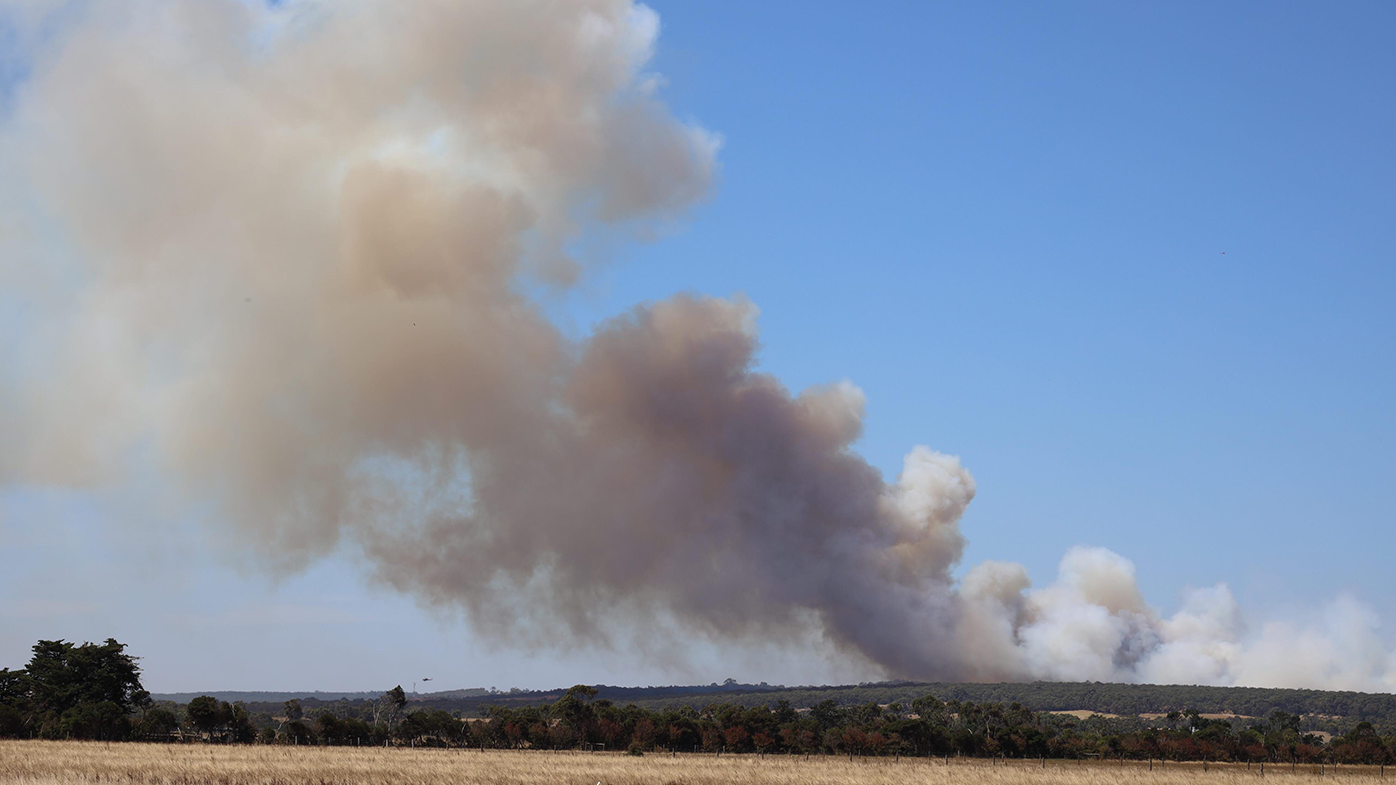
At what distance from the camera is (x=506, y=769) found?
2680 inches

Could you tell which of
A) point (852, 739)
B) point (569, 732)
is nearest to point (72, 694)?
point (569, 732)

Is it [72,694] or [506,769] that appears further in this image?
[72,694]

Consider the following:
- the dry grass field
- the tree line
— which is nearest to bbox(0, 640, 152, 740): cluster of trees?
the tree line

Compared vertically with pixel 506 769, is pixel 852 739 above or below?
below

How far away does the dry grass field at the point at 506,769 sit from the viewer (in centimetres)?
5759

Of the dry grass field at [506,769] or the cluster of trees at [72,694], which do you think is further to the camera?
the cluster of trees at [72,694]

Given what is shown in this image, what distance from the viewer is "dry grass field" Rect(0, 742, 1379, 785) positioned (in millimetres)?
57594

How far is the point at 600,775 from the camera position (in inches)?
2554

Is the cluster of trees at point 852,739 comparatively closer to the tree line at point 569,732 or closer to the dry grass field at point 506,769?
the tree line at point 569,732

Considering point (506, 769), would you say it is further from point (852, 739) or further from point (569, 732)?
point (852, 739)

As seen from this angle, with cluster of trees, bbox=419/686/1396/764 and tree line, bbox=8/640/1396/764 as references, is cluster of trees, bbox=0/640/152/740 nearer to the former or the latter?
tree line, bbox=8/640/1396/764

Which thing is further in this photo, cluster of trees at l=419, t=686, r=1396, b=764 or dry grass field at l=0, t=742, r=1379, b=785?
cluster of trees at l=419, t=686, r=1396, b=764

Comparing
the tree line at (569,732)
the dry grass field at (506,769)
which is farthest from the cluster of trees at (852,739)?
the dry grass field at (506,769)

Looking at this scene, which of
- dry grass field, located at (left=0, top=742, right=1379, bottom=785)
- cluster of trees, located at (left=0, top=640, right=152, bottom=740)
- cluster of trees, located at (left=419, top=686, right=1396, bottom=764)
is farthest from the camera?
cluster of trees, located at (left=419, top=686, right=1396, bottom=764)
